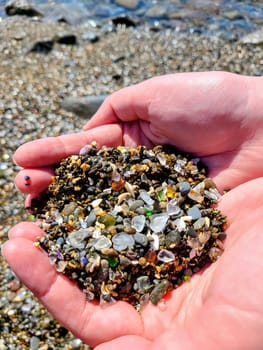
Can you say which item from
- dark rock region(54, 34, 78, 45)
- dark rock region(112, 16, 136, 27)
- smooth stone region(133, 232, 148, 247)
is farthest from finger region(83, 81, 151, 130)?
dark rock region(112, 16, 136, 27)

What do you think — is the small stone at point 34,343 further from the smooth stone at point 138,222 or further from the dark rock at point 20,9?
the dark rock at point 20,9

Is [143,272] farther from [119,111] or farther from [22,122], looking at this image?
[22,122]

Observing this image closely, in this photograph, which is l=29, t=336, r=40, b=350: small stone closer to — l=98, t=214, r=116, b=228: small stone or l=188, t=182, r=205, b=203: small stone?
l=98, t=214, r=116, b=228: small stone

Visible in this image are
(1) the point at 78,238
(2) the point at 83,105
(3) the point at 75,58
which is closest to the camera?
(1) the point at 78,238

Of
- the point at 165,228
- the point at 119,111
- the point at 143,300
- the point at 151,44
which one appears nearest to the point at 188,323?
the point at 143,300

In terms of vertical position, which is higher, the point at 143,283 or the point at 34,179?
the point at 34,179

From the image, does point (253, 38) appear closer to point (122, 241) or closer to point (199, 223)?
point (199, 223)

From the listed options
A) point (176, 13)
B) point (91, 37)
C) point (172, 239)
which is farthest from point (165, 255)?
point (176, 13)
